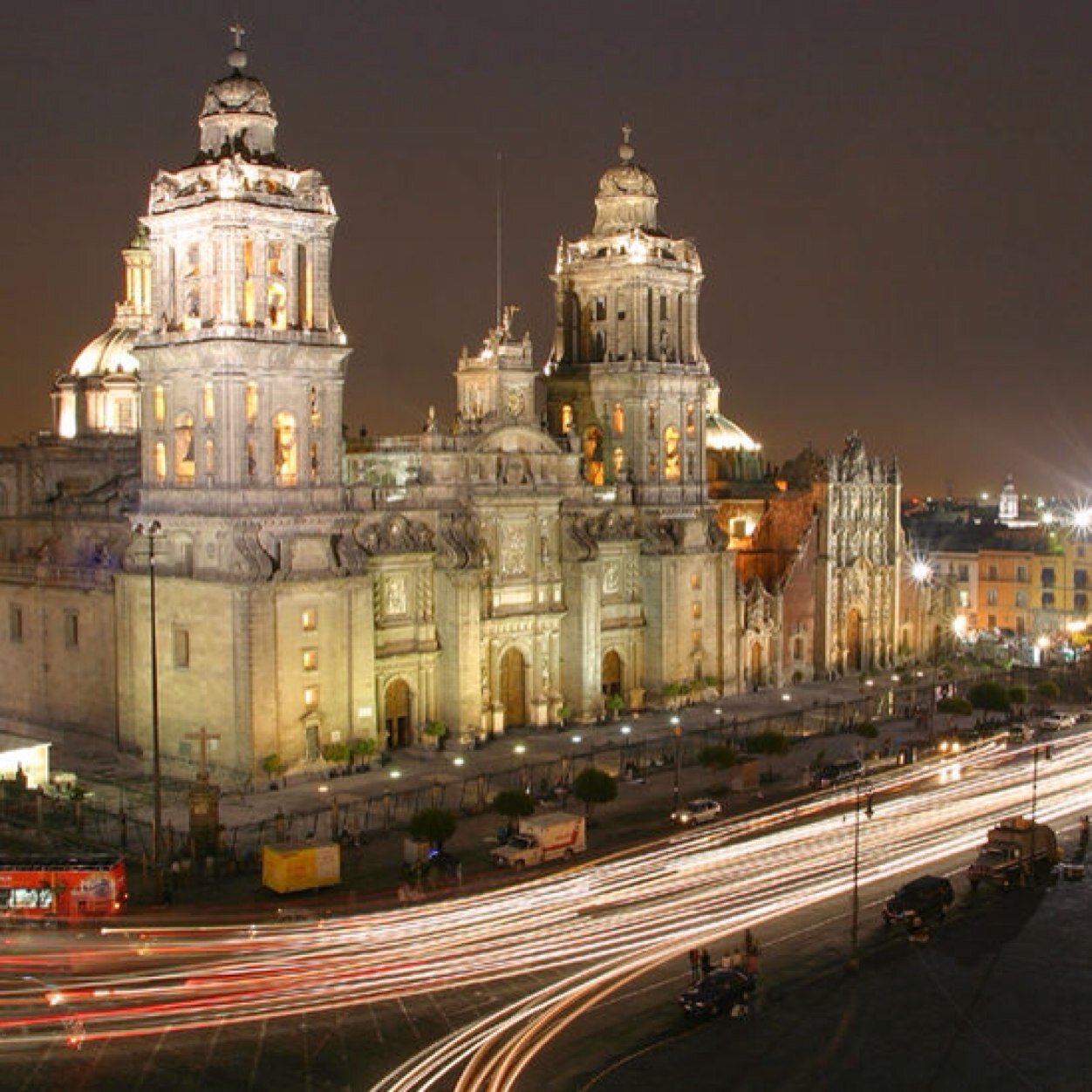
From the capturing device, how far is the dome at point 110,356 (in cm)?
10569

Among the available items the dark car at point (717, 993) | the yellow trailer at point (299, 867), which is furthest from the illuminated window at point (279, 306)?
the dark car at point (717, 993)

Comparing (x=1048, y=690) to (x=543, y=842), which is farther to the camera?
(x=1048, y=690)

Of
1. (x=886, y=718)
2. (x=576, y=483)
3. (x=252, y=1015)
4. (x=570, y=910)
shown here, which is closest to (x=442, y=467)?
(x=576, y=483)

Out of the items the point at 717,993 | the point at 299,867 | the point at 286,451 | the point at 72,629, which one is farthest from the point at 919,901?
the point at 72,629

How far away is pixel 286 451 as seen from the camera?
73188mm

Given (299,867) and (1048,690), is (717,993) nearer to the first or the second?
(299,867)

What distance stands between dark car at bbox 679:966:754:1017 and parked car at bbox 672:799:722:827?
69.4 feet

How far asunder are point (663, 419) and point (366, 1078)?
2505 inches

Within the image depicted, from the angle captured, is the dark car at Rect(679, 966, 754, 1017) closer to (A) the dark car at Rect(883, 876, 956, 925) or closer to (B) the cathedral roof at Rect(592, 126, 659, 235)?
(A) the dark car at Rect(883, 876, 956, 925)

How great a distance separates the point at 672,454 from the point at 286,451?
30577 millimetres

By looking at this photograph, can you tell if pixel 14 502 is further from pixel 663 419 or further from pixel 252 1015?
pixel 252 1015

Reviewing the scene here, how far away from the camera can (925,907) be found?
49219mm

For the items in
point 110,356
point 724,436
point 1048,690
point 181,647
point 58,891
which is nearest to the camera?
point 58,891

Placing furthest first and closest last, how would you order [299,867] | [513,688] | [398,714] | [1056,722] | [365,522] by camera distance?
[1056,722]
[513,688]
[398,714]
[365,522]
[299,867]
